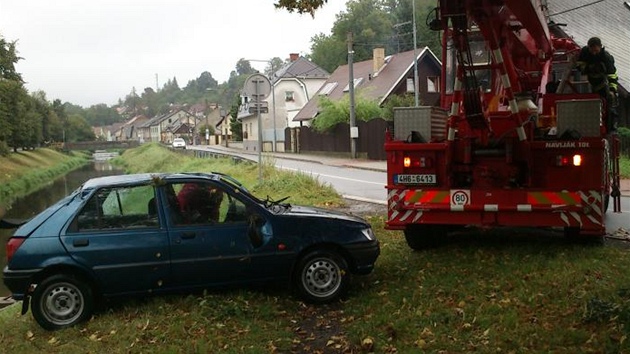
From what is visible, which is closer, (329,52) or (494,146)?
(494,146)

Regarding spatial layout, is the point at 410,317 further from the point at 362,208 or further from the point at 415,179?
the point at 362,208

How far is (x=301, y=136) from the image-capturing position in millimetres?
46812

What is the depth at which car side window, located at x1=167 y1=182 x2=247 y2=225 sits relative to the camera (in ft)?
20.6

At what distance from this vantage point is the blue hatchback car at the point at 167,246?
5.88 meters

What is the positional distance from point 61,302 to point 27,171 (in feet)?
158

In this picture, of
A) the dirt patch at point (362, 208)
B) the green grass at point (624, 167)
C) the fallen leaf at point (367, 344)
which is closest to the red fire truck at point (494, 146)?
the fallen leaf at point (367, 344)

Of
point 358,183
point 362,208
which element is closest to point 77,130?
point 358,183

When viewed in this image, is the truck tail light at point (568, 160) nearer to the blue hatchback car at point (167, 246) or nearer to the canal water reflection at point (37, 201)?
the blue hatchback car at point (167, 246)

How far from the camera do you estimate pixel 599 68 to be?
8227 millimetres

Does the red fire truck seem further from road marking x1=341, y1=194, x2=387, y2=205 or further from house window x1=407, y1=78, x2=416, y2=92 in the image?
house window x1=407, y1=78, x2=416, y2=92

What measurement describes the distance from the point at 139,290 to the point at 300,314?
164cm

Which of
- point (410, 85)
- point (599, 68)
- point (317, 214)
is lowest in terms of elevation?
point (317, 214)

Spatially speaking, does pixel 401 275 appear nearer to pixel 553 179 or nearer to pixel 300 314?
pixel 300 314

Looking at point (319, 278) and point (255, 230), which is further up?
point (255, 230)
